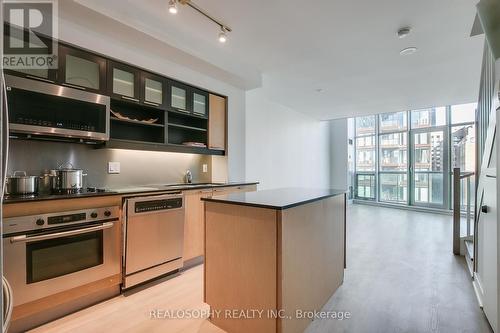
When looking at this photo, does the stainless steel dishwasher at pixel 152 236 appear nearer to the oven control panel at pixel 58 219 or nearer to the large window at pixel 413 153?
the oven control panel at pixel 58 219

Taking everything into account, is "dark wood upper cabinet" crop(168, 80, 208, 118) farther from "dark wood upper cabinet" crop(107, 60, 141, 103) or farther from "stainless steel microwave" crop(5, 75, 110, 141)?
"stainless steel microwave" crop(5, 75, 110, 141)

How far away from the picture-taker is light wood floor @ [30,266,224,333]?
72.5 inches

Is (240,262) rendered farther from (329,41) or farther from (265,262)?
(329,41)

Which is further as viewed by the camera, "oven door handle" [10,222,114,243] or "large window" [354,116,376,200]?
"large window" [354,116,376,200]

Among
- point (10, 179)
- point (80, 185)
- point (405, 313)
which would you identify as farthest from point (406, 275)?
point (10, 179)

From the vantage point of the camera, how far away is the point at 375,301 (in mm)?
2180

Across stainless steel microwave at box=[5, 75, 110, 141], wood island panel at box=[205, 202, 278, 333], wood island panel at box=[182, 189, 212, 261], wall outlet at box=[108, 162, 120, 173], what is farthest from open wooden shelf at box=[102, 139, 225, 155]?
wood island panel at box=[205, 202, 278, 333]

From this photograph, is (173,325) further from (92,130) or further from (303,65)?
(303,65)

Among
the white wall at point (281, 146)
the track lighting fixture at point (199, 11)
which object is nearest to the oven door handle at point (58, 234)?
the track lighting fixture at point (199, 11)

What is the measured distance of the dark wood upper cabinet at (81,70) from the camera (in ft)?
7.10

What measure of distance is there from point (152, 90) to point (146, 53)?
395 millimetres

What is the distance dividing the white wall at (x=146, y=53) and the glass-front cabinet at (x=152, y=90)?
0.09 metres

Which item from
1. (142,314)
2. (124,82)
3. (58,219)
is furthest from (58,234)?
(124,82)

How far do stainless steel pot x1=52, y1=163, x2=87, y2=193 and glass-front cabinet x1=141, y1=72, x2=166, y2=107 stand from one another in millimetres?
1022
